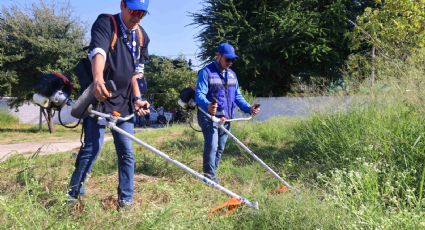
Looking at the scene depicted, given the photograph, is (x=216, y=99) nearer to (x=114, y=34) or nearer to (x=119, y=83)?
(x=119, y=83)

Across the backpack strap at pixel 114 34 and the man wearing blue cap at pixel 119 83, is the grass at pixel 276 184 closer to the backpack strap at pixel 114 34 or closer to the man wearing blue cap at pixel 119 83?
the man wearing blue cap at pixel 119 83

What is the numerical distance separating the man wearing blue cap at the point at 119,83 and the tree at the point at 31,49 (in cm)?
1484

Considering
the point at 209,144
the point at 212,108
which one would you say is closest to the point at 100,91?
the point at 212,108

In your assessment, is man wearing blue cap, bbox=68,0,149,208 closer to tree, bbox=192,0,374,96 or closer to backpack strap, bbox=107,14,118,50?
backpack strap, bbox=107,14,118,50

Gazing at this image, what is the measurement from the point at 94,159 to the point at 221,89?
1.74 meters

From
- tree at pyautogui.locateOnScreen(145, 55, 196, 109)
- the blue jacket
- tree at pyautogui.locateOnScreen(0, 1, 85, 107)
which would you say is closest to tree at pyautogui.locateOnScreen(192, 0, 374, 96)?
tree at pyautogui.locateOnScreen(145, 55, 196, 109)

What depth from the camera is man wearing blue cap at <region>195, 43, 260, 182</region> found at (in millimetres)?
4354

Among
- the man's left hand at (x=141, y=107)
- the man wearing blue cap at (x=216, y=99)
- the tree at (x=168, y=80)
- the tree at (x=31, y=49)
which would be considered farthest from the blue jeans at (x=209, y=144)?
the tree at (x=168, y=80)

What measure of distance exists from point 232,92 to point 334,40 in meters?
17.3

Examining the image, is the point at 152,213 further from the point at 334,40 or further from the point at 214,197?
the point at 334,40

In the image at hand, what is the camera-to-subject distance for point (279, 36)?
21062 millimetres

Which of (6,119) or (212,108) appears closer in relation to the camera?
(212,108)

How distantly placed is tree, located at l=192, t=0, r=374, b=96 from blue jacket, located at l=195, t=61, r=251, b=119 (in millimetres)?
16086

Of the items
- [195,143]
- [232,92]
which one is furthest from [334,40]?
[232,92]
